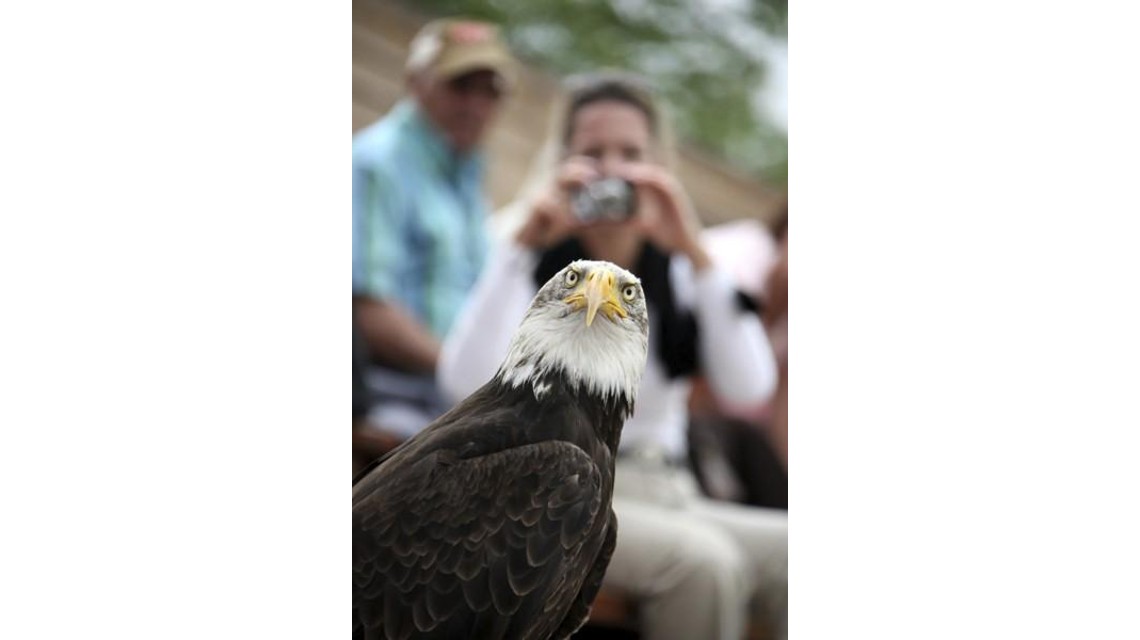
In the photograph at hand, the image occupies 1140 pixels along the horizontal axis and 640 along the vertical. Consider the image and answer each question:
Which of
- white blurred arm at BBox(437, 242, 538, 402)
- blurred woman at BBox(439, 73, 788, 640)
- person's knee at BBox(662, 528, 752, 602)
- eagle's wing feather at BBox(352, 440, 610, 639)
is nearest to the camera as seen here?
eagle's wing feather at BBox(352, 440, 610, 639)

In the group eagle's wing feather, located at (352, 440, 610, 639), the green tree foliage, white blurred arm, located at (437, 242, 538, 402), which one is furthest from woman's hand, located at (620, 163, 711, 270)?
eagle's wing feather, located at (352, 440, 610, 639)

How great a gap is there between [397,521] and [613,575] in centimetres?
59

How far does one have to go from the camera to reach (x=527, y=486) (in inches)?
83.9

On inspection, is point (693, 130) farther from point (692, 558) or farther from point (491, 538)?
point (491, 538)

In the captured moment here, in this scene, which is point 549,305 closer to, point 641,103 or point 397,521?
point 397,521

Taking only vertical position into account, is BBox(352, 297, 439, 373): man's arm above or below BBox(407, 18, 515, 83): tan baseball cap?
below

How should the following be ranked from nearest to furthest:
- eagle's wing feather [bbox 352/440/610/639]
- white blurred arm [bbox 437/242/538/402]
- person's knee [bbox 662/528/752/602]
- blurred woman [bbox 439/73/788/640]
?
1. eagle's wing feather [bbox 352/440/610/639]
2. white blurred arm [bbox 437/242/538/402]
3. blurred woman [bbox 439/73/788/640]
4. person's knee [bbox 662/528/752/602]

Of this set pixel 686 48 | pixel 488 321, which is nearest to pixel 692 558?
pixel 488 321

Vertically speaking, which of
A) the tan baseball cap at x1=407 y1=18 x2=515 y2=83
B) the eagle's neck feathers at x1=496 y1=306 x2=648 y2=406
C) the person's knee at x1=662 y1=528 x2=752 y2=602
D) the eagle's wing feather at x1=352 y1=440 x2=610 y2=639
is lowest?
the person's knee at x1=662 y1=528 x2=752 y2=602

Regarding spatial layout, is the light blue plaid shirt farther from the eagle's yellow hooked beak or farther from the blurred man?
the eagle's yellow hooked beak

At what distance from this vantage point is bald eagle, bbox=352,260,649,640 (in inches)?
83.5

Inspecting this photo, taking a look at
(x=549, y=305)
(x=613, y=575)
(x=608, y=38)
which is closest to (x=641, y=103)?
(x=608, y=38)

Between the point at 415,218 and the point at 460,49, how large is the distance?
378 millimetres

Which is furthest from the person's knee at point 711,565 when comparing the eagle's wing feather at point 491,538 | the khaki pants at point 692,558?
the eagle's wing feather at point 491,538
